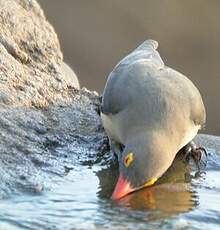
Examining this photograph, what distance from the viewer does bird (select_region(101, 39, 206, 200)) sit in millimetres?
5926

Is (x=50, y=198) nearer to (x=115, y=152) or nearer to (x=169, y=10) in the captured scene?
(x=115, y=152)

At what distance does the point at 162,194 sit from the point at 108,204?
409mm

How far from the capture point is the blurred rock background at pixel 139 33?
598 inches

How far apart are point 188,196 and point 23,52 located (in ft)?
7.32

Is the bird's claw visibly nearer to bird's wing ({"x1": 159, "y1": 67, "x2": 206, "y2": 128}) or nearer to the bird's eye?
bird's wing ({"x1": 159, "y1": 67, "x2": 206, "y2": 128})

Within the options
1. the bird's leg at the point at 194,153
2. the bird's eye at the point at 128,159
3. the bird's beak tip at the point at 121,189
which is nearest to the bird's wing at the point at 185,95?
the bird's leg at the point at 194,153

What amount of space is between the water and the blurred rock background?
8436mm

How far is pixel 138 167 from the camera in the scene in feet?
19.4

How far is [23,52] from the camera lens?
776 centimetres

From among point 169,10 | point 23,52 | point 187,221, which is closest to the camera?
point 187,221

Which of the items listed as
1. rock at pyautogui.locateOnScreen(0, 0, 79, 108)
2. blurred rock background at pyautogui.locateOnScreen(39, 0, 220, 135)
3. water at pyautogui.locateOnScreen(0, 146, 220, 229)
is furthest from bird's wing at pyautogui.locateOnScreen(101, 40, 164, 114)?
blurred rock background at pyautogui.locateOnScreen(39, 0, 220, 135)

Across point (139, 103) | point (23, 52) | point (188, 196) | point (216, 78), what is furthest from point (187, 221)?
point (216, 78)

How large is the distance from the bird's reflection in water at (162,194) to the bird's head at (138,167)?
6 cm

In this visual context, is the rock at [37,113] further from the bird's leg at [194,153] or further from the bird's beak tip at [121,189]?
the bird's leg at [194,153]
